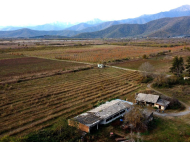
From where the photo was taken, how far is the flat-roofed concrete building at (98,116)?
51.4 ft

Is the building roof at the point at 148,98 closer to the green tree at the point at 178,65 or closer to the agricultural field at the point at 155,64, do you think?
the green tree at the point at 178,65

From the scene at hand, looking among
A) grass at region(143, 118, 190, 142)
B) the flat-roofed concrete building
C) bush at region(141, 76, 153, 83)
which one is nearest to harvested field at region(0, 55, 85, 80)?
bush at region(141, 76, 153, 83)

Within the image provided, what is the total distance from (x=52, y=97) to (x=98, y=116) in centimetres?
970

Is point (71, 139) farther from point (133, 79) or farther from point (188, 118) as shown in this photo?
point (133, 79)

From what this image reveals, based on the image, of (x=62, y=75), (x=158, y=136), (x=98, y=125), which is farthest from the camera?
(x=62, y=75)

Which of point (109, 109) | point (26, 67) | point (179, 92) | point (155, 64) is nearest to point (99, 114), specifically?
point (109, 109)

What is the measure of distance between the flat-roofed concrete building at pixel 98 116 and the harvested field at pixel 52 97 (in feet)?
8.76

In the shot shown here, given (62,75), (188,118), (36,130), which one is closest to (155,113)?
(188,118)

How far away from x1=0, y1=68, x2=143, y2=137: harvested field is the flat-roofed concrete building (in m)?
2.67

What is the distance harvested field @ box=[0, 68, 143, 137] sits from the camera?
56.9 feet

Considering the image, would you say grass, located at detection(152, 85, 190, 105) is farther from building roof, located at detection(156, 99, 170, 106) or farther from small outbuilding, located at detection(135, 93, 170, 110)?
small outbuilding, located at detection(135, 93, 170, 110)

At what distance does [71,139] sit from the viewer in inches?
552

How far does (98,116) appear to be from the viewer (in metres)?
16.9

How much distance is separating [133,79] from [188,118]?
1629 centimetres
